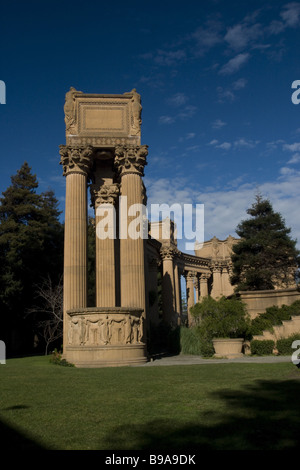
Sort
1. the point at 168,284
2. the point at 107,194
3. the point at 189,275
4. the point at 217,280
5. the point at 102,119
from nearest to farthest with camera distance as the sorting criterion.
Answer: the point at 102,119, the point at 107,194, the point at 168,284, the point at 189,275, the point at 217,280

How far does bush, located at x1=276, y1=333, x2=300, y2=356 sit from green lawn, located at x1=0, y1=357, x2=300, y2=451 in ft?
35.1

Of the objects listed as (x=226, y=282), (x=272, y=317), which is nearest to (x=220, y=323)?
(x=272, y=317)

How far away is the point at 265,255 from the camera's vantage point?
43031mm

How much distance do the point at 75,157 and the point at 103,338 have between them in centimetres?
1128

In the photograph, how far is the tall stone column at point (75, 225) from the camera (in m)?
23.7

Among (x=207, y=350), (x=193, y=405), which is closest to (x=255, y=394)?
(x=193, y=405)

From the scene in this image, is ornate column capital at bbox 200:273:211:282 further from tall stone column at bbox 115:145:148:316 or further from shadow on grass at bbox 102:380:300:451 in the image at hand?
shadow on grass at bbox 102:380:300:451

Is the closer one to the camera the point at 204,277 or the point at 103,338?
the point at 103,338

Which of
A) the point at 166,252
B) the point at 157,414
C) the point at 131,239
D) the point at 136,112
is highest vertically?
the point at 136,112

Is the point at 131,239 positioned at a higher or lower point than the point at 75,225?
lower

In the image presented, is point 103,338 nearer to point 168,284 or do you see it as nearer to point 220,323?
point 220,323

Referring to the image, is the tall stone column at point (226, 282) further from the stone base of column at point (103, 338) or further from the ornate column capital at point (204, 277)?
the stone base of column at point (103, 338)

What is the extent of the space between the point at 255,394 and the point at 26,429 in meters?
4.82

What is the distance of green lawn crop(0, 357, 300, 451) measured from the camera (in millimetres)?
5590
